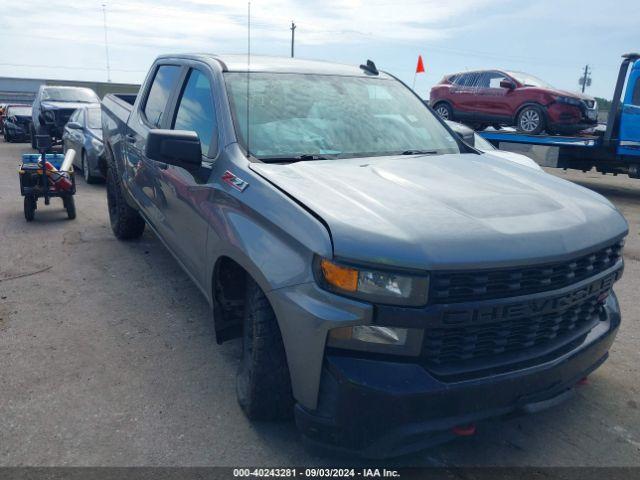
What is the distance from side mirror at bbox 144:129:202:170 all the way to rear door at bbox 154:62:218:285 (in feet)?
0.45

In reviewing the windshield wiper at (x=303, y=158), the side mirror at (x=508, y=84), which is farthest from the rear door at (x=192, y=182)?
the side mirror at (x=508, y=84)

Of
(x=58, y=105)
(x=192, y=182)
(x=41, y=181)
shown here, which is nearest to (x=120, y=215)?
(x=41, y=181)

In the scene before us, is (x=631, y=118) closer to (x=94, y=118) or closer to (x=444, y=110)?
(x=444, y=110)

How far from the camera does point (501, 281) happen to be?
7.34 feet

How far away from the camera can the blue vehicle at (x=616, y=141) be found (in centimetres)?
1066

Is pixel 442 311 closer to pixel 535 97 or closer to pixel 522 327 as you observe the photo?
pixel 522 327

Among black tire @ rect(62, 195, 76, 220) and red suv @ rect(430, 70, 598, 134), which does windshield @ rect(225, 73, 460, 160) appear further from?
red suv @ rect(430, 70, 598, 134)

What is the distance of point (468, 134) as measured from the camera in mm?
4348

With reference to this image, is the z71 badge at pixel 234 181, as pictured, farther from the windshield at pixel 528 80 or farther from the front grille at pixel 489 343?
the windshield at pixel 528 80

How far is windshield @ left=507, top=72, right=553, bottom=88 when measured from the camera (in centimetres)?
1240

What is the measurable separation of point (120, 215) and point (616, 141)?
937cm

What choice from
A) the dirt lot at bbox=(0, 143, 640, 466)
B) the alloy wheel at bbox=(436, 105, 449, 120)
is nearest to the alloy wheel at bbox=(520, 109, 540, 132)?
the alloy wheel at bbox=(436, 105, 449, 120)

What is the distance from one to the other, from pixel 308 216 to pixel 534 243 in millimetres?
920

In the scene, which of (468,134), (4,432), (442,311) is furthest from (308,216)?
(468,134)
